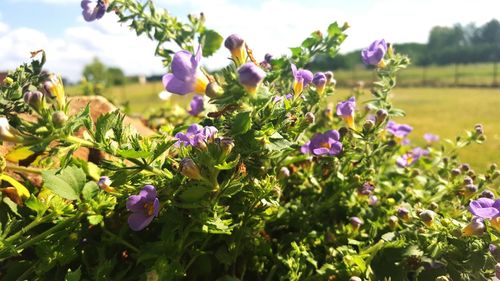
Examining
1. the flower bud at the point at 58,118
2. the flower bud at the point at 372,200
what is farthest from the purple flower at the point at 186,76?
the flower bud at the point at 372,200

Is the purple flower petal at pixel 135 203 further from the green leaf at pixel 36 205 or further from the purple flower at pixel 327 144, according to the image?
the purple flower at pixel 327 144

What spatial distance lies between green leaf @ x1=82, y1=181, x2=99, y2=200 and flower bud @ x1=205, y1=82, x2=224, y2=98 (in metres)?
0.53

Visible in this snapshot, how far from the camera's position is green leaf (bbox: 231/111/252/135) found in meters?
1.05

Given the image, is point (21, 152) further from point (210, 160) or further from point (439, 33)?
point (439, 33)

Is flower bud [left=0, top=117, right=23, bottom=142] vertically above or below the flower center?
above

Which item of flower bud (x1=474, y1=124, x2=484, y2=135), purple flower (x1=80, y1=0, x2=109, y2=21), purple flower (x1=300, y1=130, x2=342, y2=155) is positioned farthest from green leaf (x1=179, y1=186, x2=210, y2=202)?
flower bud (x1=474, y1=124, x2=484, y2=135)

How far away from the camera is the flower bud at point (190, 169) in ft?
3.66

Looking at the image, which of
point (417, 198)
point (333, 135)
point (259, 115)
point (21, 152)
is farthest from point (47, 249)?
point (417, 198)

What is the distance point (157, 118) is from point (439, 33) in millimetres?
54349

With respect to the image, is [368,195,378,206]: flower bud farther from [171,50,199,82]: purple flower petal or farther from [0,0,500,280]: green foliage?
[171,50,199,82]: purple flower petal

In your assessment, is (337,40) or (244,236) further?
(337,40)

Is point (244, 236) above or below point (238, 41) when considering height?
below

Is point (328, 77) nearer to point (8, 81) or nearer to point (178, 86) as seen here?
point (178, 86)

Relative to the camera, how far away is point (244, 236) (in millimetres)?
1452
